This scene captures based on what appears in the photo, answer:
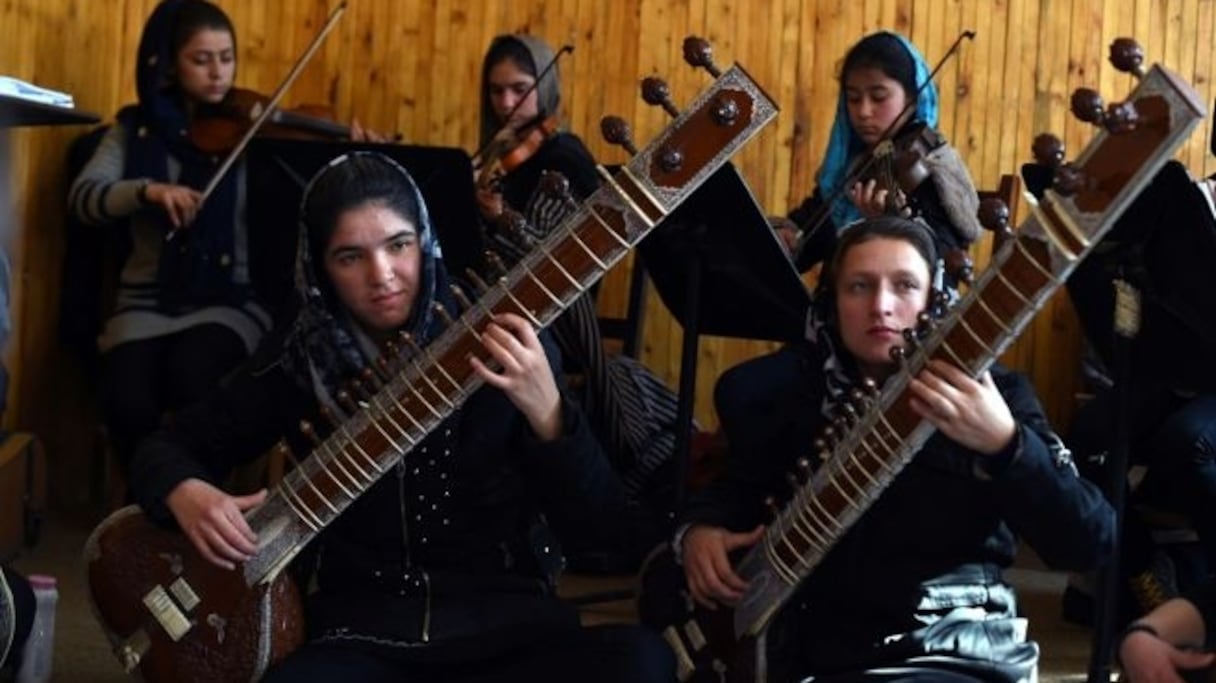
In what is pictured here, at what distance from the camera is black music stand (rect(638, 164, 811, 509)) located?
107 inches

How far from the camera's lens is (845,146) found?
3771mm

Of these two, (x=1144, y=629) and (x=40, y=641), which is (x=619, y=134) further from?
(x=40, y=641)

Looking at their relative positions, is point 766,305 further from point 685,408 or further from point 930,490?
point 930,490

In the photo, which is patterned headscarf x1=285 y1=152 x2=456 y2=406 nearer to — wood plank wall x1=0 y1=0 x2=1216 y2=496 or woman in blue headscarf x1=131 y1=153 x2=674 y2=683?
woman in blue headscarf x1=131 y1=153 x2=674 y2=683

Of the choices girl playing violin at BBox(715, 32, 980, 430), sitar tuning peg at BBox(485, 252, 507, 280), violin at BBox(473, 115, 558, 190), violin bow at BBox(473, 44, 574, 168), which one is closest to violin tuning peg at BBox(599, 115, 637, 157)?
sitar tuning peg at BBox(485, 252, 507, 280)

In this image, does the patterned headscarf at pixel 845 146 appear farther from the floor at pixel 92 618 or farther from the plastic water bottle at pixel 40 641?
the plastic water bottle at pixel 40 641

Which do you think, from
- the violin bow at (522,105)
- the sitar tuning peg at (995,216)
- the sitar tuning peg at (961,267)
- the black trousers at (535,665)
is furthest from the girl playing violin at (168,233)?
the sitar tuning peg at (995,216)

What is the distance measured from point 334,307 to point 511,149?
5.62ft

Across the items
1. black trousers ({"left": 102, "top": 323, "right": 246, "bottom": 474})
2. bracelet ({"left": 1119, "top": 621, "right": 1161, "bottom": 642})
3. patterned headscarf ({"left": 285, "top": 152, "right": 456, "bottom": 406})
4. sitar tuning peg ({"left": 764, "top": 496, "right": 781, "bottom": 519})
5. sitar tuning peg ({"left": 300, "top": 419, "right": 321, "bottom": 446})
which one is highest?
patterned headscarf ({"left": 285, "top": 152, "right": 456, "bottom": 406})

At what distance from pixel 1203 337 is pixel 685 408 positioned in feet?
2.92

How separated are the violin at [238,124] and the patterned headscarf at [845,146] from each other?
117 centimetres

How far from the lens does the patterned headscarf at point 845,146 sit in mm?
3713

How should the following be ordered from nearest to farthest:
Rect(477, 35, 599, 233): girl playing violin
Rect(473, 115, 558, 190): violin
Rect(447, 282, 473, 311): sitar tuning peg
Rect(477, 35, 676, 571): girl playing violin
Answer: Rect(447, 282, 473, 311): sitar tuning peg, Rect(477, 35, 676, 571): girl playing violin, Rect(477, 35, 599, 233): girl playing violin, Rect(473, 115, 558, 190): violin

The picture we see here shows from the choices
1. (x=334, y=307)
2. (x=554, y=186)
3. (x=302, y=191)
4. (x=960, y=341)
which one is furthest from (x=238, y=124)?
(x=960, y=341)
